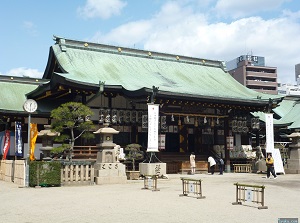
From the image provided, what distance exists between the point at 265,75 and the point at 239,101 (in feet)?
298

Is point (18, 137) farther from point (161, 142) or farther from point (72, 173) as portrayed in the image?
point (161, 142)

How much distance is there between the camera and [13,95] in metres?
31.3

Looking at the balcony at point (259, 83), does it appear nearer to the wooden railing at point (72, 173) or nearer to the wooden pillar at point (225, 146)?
the wooden pillar at point (225, 146)

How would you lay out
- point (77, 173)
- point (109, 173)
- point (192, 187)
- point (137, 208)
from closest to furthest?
1. point (137, 208)
2. point (192, 187)
3. point (77, 173)
4. point (109, 173)

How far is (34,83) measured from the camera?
34.1 meters

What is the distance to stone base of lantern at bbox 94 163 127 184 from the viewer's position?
818 inches

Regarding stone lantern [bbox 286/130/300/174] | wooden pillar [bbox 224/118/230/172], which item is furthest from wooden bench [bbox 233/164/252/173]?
stone lantern [bbox 286/130/300/174]

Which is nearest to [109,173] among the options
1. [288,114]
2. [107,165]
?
Result: [107,165]

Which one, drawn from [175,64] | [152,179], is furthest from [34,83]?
[152,179]

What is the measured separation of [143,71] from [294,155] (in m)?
14.3

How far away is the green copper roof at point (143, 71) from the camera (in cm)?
2864

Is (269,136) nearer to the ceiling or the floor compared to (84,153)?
nearer to the ceiling

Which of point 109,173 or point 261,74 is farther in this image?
point 261,74

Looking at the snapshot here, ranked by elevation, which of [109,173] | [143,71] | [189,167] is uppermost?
[143,71]
